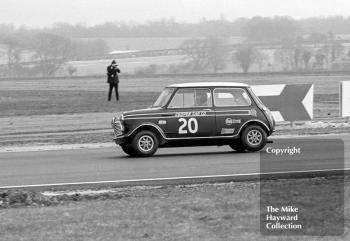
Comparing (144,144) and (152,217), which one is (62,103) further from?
(152,217)

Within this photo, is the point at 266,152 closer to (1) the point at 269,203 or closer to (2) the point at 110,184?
(2) the point at 110,184

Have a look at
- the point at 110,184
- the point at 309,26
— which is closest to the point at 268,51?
the point at 309,26

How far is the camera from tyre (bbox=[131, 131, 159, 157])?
706 inches

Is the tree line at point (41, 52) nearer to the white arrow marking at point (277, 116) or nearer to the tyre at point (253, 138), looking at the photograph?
the white arrow marking at point (277, 116)

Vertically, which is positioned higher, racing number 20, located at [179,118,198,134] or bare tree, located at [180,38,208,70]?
bare tree, located at [180,38,208,70]

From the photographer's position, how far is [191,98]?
18656mm

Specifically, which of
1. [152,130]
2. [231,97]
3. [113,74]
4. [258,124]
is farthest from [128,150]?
[113,74]

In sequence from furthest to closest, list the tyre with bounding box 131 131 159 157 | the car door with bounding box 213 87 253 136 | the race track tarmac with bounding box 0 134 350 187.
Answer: the car door with bounding box 213 87 253 136
the tyre with bounding box 131 131 159 157
the race track tarmac with bounding box 0 134 350 187

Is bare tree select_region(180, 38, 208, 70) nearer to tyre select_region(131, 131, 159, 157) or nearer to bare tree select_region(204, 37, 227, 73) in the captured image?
bare tree select_region(204, 37, 227, 73)

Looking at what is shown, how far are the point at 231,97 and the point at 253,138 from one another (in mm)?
1075

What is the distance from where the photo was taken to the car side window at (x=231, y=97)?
18719 mm

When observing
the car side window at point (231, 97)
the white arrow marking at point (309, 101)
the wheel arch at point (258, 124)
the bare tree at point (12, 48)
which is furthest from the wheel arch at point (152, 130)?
the bare tree at point (12, 48)

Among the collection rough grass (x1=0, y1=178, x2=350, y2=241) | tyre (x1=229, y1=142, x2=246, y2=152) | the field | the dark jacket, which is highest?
the dark jacket

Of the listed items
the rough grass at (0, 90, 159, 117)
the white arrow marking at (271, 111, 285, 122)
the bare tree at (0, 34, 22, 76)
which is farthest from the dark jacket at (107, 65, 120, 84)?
the bare tree at (0, 34, 22, 76)
